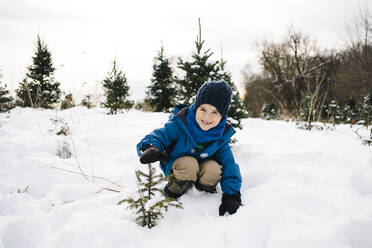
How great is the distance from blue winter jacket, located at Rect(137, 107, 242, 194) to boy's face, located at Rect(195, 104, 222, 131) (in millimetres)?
141

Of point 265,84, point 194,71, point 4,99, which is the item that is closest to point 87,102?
point 4,99

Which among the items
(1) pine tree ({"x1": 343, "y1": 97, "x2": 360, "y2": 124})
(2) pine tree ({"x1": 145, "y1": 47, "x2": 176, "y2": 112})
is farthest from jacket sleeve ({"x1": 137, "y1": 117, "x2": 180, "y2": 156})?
(2) pine tree ({"x1": 145, "y1": 47, "x2": 176, "y2": 112})

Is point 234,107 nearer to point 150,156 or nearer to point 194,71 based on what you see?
point 194,71

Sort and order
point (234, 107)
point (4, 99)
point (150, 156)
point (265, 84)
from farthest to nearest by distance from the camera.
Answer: point (265, 84), point (4, 99), point (234, 107), point (150, 156)

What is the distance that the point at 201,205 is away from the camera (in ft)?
5.74

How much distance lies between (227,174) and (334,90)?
29454 mm

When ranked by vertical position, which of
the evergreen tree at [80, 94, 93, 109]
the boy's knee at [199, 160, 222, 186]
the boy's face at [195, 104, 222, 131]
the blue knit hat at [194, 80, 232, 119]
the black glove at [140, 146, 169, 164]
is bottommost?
the boy's knee at [199, 160, 222, 186]

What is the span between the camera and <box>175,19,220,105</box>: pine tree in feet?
10.6

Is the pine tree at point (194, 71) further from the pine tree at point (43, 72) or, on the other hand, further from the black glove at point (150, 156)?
the pine tree at point (43, 72)

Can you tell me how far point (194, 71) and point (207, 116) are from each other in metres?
1.64

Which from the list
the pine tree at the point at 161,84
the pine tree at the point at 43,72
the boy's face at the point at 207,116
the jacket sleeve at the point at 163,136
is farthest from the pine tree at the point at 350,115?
the pine tree at the point at 43,72

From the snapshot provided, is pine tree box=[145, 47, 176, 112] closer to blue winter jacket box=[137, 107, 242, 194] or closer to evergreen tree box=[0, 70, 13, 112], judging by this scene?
evergreen tree box=[0, 70, 13, 112]

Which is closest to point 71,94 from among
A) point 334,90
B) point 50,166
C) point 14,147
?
point 14,147

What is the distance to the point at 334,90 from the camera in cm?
2516
